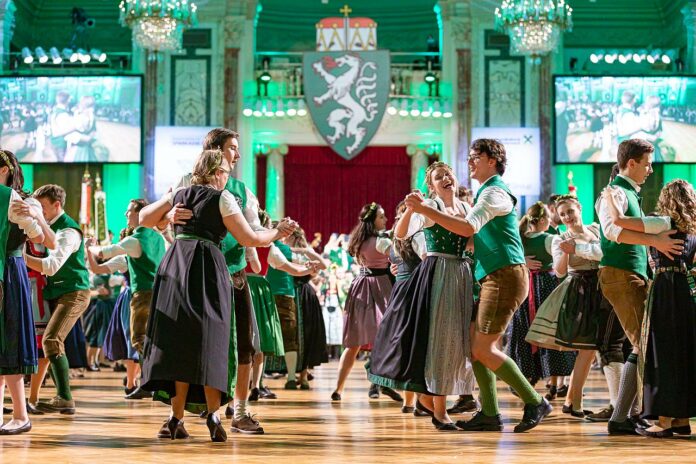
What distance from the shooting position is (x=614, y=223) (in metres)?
4.51

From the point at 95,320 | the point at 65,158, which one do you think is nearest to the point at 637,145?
the point at 95,320

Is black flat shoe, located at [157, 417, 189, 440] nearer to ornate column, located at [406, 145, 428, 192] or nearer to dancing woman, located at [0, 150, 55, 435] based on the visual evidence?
dancing woman, located at [0, 150, 55, 435]

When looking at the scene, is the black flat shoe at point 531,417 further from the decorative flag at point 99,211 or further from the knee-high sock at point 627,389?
the decorative flag at point 99,211

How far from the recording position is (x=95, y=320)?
10.7m

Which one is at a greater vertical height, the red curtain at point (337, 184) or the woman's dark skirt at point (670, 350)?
the red curtain at point (337, 184)

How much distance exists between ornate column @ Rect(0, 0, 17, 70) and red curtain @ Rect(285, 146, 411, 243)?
461 centimetres

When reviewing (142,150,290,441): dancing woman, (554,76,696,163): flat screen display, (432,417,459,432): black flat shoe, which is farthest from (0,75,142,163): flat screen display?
(142,150,290,441): dancing woman

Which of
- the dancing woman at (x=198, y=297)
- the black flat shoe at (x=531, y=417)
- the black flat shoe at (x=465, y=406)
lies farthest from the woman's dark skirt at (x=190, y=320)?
the black flat shoe at (x=465, y=406)

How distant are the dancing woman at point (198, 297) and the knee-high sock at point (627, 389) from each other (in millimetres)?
1625

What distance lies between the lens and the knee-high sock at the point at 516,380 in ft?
15.3

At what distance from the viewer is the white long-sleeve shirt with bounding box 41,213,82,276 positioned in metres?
5.09

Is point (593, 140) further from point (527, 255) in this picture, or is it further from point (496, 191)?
point (496, 191)

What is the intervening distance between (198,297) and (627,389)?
6.21 feet

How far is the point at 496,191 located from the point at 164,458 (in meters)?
1.84
